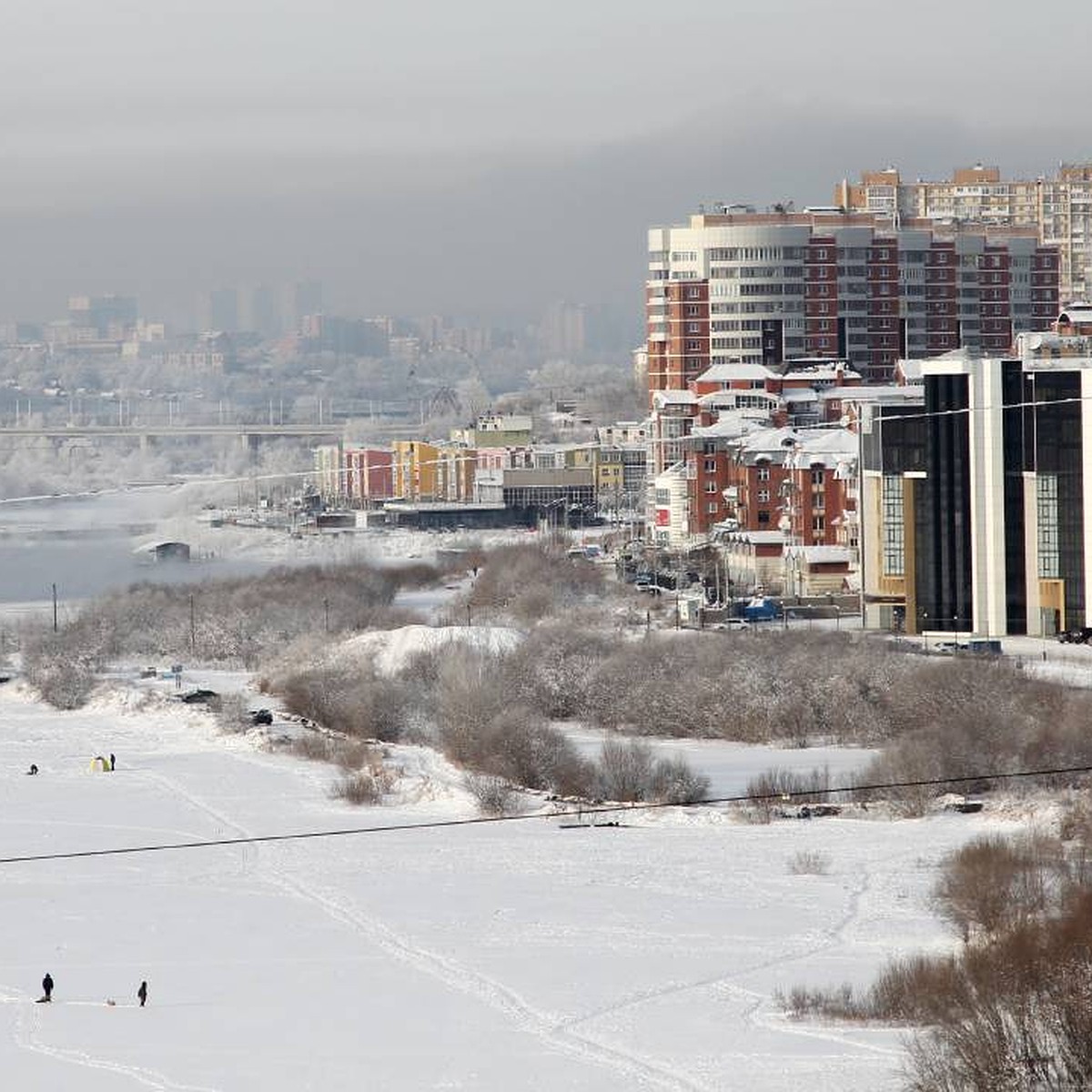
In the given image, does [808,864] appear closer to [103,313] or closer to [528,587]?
[528,587]

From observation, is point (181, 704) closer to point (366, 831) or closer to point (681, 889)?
A: point (366, 831)

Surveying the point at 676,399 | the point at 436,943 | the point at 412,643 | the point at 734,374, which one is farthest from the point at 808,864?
the point at 734,374

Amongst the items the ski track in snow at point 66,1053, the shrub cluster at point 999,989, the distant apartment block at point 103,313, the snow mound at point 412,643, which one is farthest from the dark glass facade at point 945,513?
the distant apartment block at point 103,313

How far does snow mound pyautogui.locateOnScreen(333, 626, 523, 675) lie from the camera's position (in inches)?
619

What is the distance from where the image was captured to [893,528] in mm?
15695

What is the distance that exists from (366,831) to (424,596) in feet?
36.8

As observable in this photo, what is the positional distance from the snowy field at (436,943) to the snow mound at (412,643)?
10.7ft

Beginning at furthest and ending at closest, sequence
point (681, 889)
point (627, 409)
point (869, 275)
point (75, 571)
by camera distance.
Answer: point (627, 409) < point (869, 275) < point (75, 571) < point (681, 889)

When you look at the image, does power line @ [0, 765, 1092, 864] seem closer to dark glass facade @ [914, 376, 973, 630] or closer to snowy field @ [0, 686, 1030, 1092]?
snowy field @ [0, 686, 1030, 1092]

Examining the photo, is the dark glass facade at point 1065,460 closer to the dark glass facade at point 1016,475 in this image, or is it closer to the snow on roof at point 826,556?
the dark glass facade at point 1016,475

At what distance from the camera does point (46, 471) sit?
43.4m

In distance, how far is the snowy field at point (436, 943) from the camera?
7.11 m

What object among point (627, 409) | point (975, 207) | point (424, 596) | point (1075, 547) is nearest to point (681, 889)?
point (1075, 547)

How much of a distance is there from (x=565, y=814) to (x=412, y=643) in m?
4.75
